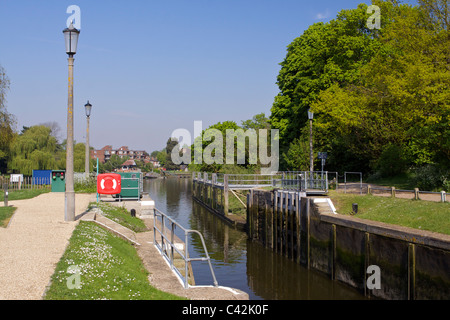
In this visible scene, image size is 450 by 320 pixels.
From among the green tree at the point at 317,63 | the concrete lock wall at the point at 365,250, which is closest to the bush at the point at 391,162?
the green tree at the point at 317,63

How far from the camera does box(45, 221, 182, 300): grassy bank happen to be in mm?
8047

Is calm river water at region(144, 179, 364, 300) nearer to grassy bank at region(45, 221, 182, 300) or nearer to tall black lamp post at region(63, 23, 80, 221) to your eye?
tall black lamp post at region(63, 23, 80, 221)

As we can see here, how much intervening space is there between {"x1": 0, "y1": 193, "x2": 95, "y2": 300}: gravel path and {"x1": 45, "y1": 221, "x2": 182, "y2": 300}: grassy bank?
11.3 inches

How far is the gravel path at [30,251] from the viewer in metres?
8.12

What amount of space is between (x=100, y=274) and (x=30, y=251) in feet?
10.1

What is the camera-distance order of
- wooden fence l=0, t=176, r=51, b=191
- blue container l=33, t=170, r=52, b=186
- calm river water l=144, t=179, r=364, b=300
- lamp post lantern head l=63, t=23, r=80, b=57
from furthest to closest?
blue container l=33, t=170, r=52, b=186
wooden fence l=0, t=176, r=51, b=191
calm river water l=144, t=179, r=364, b=300
lamp post lantern head l=63, t=23, r=80, b=57

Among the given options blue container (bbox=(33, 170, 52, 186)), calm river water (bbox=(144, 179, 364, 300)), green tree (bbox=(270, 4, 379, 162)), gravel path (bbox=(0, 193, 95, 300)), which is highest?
green tree (bbox=(270, 4, 379, 162))

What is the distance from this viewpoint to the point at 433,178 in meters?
23.5

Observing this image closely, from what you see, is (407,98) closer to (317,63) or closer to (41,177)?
(317,63)

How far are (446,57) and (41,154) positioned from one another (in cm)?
5521

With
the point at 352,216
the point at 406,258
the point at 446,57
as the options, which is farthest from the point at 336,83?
the point at 406,258

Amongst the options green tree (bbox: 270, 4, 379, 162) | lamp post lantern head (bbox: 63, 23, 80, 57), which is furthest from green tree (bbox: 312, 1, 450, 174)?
lamp post lantern head (bbox: 63, 23, 80, 57)

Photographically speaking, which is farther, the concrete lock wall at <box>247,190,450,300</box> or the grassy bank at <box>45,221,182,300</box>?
the concrete lock wall at <box>247,190,450,300</box>
